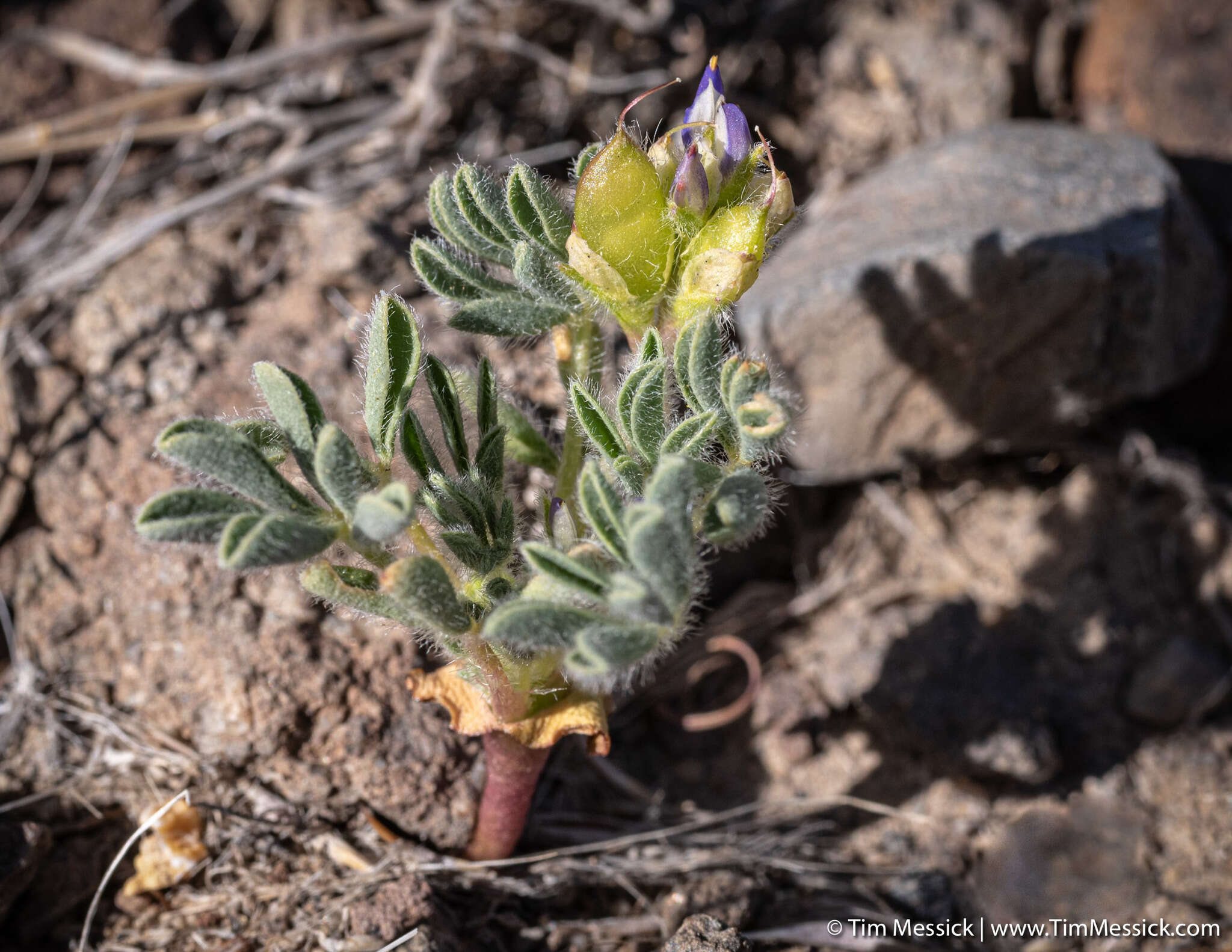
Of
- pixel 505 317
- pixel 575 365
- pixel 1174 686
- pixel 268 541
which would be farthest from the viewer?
pixel 1174 686

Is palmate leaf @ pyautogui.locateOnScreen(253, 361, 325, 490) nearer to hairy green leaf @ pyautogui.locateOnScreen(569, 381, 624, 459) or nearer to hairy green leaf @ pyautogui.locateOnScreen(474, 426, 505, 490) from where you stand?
hairy green leaf @ pyautogui.locateOnScreen(474, 426, 505, 490)

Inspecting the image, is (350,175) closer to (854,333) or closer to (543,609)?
(854,333)

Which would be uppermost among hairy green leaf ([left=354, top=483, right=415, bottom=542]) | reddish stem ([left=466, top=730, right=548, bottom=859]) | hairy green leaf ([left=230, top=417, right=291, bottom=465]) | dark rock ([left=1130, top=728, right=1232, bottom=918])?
hairy green leaf ([left=230, top=417, right=291, bottom=465])

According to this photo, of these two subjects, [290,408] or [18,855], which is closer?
[290,408]

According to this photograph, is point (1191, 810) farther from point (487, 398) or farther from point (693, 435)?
point (487, 398)

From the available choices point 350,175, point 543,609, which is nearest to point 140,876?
point 543,609

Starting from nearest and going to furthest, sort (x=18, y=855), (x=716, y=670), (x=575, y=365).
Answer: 1. (x=575, y=365)
2. (x=18, y=855)
3. (x=716, y=670)

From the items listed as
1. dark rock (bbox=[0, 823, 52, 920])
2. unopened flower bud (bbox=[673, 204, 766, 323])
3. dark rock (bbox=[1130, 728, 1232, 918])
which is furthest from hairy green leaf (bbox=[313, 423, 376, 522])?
dark rock (bbox=[1130, 728, 1232, 918])

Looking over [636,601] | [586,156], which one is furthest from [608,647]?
[586,156]
